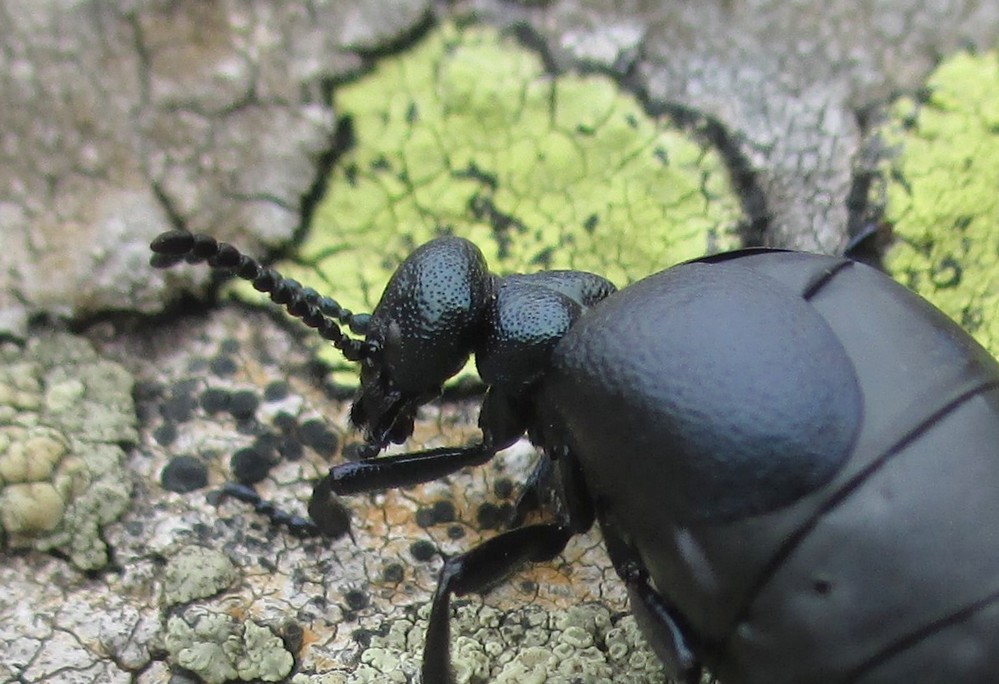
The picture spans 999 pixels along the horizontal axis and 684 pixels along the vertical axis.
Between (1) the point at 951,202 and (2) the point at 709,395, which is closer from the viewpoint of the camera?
(2) the point at 709,395

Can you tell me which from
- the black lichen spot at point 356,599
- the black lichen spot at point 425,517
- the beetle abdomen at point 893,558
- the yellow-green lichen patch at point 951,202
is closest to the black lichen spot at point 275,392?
the black lichen spot at point 425,517

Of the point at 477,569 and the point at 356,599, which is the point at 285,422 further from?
the point at 477,569

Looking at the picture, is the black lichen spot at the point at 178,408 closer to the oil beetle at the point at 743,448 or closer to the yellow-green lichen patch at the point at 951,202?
the oil beetle at the point at 743,448

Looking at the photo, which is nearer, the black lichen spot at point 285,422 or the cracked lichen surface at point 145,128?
the black lichen spot at point 285,422

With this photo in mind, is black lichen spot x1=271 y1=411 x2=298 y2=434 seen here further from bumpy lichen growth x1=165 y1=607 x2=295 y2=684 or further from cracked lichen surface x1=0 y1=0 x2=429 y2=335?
bumpy lichen growth x1=165 y1=607 x2=295 y2=684

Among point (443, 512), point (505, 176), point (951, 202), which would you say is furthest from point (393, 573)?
point (951, 202)

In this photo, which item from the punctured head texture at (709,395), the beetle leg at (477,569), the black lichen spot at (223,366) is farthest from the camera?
the black lichen spot at (223,366)

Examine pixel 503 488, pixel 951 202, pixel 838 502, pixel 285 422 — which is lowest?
pixel 838 502
